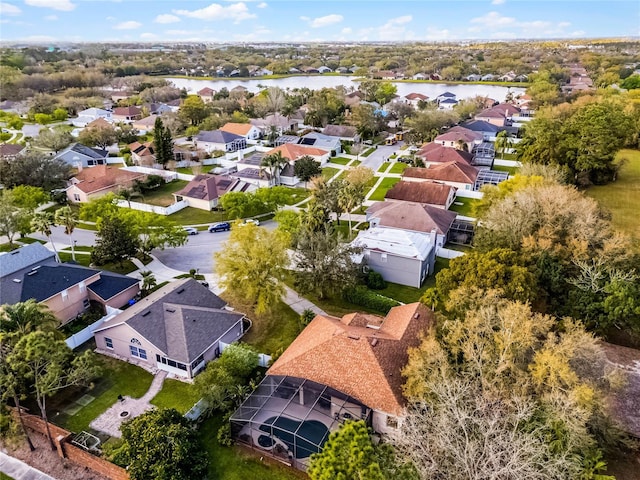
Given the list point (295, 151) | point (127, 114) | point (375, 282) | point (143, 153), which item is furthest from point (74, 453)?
point (127, 114)

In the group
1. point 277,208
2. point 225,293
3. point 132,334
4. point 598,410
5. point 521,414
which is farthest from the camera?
point 277,208

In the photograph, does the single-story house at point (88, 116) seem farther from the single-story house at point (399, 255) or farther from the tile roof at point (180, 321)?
the single-story house at point (399, 255)

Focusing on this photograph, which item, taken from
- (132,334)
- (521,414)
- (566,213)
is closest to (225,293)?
(132,334)

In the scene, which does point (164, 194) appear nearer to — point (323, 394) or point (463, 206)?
point (463, 206)

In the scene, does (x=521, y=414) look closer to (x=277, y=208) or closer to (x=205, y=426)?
(x=205, y=426)

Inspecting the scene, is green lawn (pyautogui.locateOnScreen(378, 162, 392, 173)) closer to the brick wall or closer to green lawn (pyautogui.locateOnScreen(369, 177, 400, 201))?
green lawn (pyautogui.locateOnScreen(369, 177, 400, 201))

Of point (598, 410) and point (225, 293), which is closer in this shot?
point (598, 410)

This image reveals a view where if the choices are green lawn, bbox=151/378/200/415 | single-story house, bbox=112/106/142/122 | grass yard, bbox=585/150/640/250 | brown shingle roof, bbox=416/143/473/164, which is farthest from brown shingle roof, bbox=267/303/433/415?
single-story house, bbox=112/106/142/122
